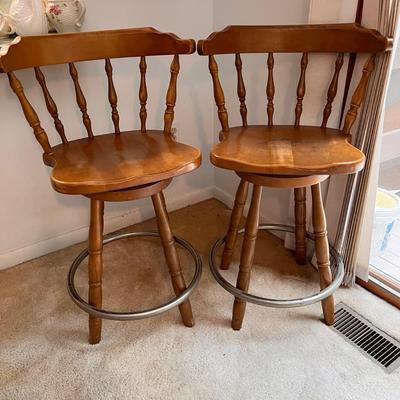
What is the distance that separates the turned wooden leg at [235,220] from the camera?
1.33 metres

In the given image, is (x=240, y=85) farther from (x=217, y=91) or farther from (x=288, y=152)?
(x=288, y=152)

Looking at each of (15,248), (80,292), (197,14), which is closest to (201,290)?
(80,292)

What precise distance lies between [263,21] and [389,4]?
55 cm

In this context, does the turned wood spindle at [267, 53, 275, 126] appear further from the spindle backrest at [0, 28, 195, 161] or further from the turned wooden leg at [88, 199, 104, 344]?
the turned wooden leg at [88, 199, 104, 344]

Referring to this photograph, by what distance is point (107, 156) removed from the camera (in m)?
1.11

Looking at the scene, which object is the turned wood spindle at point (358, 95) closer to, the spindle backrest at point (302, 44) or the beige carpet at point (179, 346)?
the spindle backrest at point (302, 44)

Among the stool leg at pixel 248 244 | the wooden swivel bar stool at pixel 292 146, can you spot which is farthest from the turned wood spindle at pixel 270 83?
the stool leg at pixel 248 244

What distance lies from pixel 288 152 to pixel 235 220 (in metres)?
0.40

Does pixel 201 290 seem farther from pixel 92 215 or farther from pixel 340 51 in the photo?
pixel 340 51

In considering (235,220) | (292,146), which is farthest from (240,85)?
(235,220)

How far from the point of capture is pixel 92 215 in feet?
3.56

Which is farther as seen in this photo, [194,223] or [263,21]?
[194,223]

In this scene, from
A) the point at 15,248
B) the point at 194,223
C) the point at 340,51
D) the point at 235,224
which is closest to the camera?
the point at 340,51

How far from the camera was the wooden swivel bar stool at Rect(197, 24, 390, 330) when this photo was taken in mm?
986
